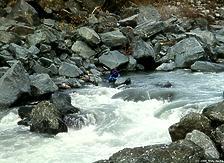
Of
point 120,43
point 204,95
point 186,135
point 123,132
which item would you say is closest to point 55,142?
point 123,132

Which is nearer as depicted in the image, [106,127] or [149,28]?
[106,127]

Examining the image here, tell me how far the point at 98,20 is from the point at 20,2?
3795mm

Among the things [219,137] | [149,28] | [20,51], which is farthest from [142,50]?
[219,137]

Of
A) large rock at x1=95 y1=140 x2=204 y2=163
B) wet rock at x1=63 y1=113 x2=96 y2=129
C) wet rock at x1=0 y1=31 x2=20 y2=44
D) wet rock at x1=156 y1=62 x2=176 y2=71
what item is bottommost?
wet rock at x1=156 y1=62 x2=176 y2=71

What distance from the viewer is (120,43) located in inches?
727

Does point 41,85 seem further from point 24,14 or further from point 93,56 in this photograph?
point 24,14

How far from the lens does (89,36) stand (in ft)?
60.3

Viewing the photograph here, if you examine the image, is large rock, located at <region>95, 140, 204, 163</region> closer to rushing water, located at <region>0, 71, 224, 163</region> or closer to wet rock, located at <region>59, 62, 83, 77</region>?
rushing water, located at <region>0, 71, 224, 163</region>

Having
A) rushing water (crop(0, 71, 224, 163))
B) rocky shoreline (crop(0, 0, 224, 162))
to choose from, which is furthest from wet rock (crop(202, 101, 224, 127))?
rushing water (crop(0, 71, 224, 163))

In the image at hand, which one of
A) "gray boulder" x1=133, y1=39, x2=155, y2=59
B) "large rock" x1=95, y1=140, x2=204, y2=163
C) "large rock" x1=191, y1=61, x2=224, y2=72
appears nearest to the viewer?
"large rock" x1=95, y1=140, x2=204, y2=163

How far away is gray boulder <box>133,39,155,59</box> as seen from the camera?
57.1ft

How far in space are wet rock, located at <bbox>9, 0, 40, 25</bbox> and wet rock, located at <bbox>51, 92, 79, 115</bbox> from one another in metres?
9.06

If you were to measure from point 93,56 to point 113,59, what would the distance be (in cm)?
104

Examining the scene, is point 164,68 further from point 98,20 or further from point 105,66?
point 98,20
